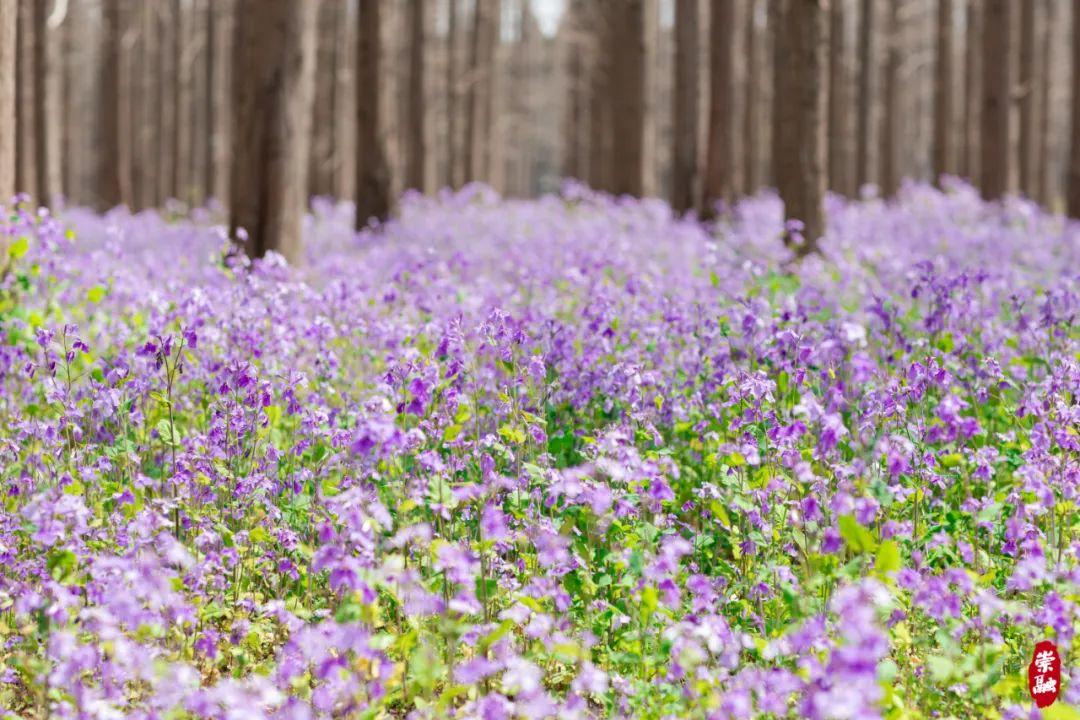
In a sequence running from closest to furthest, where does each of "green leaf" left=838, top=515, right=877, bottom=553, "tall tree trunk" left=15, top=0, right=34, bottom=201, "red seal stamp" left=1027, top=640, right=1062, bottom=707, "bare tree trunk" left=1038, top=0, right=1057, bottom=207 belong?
"green leaf" left=838, top=515, right=877, bottom=553, "red seal stamp" left=1027, top=640, right=1062, bottom=707, "tall tree trunk" left=15, top=0, right=34, bottom=201, "bare tree trunk" left=1038, top=0, right=1057, bottom=207

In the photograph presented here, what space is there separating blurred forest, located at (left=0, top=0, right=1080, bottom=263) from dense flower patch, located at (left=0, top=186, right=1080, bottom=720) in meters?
2.73

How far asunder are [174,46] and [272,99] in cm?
2249

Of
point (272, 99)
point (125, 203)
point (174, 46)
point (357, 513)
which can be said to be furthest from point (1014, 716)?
point (174, 46)

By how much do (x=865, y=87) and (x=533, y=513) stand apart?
19747mm

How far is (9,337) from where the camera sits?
6281 millimetres

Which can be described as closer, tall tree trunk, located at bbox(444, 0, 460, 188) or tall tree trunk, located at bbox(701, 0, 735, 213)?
tall tree trunk, located at bbox(701, 0, 735, 213)

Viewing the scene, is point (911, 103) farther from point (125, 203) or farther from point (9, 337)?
point (9, 337)

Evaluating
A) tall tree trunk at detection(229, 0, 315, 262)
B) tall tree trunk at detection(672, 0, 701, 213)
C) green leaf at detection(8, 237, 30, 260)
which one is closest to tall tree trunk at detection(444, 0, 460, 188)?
tall tree trunk at detection(672, 0, 701, 213)

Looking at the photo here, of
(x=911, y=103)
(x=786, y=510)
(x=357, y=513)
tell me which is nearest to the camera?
(x=357, y=513)

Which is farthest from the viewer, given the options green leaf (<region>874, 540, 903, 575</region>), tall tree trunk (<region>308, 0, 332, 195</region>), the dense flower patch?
tall tree trunk (<region>308, 0, 332, 195</region>)

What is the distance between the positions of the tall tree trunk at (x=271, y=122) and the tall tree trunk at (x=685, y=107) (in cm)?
823

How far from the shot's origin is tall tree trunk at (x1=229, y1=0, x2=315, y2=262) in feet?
30.2

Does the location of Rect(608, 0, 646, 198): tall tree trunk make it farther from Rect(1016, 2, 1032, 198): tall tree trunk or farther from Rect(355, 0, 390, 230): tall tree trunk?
Rect(1016, 2, 1032, 198): tall tree trunk

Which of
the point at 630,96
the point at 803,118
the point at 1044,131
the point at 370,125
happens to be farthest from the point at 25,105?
the point at 1044,131
